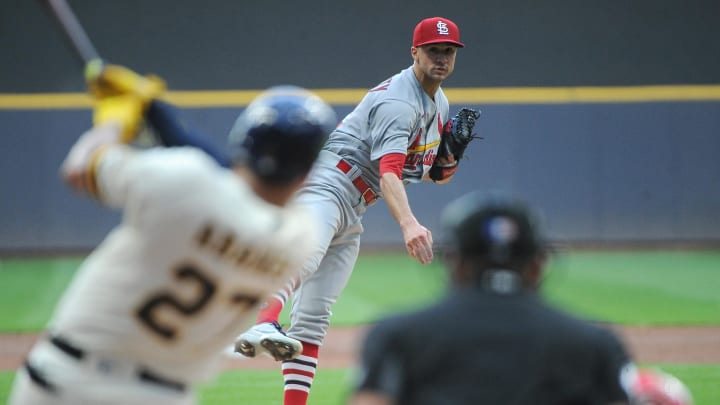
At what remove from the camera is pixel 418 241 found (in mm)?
5219

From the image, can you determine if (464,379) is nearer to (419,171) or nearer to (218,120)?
(419,171)

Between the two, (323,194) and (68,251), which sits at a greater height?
(68,251)

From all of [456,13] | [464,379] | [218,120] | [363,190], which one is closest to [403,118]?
[363,190]

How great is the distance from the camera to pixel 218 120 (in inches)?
584

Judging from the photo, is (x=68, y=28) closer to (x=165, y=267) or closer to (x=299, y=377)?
(x=165, y=267)

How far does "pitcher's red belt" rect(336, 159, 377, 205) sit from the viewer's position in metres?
5.75

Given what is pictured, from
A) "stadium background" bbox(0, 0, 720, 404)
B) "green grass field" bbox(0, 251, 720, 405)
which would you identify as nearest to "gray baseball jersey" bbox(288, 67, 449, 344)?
"green grass field" bbox(0, 251, 720, 405)

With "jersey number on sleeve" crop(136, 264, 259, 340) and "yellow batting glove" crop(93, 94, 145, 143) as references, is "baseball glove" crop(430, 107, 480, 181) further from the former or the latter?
"jersey number on sleeve" crop(136, 264, 259, 340)

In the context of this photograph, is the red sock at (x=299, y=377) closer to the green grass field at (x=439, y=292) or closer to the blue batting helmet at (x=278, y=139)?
the green grass field at (x=439, y=292)

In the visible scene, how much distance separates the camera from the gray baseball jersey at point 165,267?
2.35 meters

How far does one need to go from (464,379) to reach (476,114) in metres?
4.14

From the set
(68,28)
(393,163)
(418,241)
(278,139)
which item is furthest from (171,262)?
(393,163)

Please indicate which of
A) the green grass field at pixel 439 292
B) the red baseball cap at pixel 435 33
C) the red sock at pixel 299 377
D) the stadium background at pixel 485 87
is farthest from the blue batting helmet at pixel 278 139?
the stadium background at pixel 485 87

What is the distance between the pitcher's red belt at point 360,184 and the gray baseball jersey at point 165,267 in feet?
10.4
